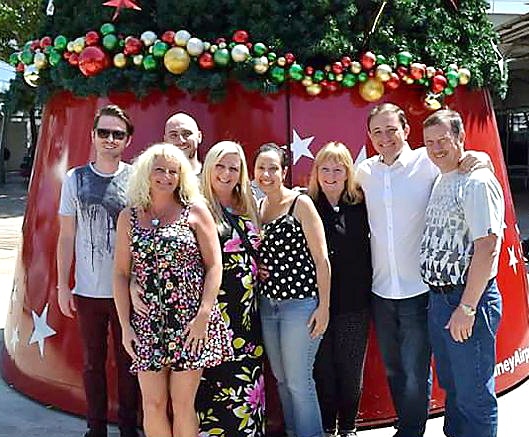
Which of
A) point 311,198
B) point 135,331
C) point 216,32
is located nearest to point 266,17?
point 216,32

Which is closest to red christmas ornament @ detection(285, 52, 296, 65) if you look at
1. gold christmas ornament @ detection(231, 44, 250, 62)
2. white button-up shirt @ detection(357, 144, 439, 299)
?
gold christmas ornament @ detection(231, 44, 250, 62)

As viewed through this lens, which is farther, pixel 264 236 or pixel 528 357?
pixel 528 357

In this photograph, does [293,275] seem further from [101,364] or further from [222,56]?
[222,56]

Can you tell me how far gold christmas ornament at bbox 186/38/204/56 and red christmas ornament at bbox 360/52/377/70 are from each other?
979 mm

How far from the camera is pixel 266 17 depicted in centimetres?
469

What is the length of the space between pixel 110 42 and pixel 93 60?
152mm

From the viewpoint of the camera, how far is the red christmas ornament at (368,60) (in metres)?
4.67

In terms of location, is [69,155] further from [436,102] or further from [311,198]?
[436,102]

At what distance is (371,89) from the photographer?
479 centimetres

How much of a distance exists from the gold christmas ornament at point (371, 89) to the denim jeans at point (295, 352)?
4.87ft

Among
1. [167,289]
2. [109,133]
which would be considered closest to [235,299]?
[167,289]

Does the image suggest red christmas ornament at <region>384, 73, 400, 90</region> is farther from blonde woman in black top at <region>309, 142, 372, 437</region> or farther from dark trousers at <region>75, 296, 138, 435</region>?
dark trousers at <region>75, 296, 138, 435</region>

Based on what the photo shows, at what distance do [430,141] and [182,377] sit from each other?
1657mm

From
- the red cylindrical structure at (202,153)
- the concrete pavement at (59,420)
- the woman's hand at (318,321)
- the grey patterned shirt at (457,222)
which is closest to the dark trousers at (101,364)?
the concrete pavement at (59,420)
